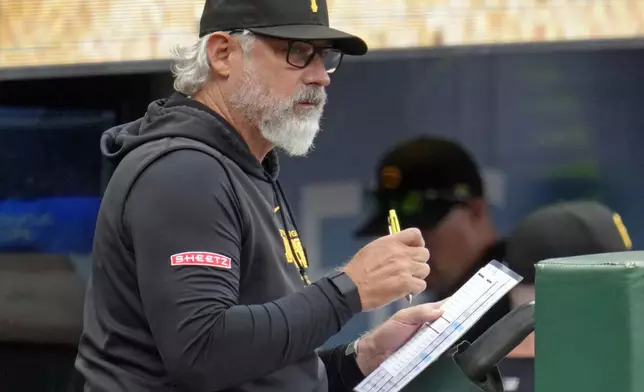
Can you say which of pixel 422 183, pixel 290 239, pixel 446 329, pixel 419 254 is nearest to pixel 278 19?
pixel 290 239

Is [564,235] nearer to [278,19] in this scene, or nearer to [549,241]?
[549,241]

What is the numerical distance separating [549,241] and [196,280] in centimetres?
177

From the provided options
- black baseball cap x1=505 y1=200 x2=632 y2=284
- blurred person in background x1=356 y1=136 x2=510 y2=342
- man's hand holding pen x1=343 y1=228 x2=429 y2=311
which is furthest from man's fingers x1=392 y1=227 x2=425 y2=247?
blurred person in background x1=356 y1=136 x2=510 y2=342

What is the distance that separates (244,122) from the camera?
6.81ft

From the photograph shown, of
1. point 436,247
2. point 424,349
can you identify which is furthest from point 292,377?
point 436,247

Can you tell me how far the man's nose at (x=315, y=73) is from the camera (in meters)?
2.08

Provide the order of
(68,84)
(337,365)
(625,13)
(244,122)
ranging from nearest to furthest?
(244,122) < (337,365) < (625,13) < (68,84)

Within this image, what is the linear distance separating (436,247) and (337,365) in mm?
1413

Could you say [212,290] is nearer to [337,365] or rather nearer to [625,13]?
[337,365]

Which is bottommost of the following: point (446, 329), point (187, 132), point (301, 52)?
point (446, 329)

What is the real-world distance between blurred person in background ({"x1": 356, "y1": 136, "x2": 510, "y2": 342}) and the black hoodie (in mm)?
1628

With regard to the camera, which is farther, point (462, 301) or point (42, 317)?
point (42, 317)

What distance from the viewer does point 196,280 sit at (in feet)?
5.68

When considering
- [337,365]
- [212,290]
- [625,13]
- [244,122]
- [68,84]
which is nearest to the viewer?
[212,290]
